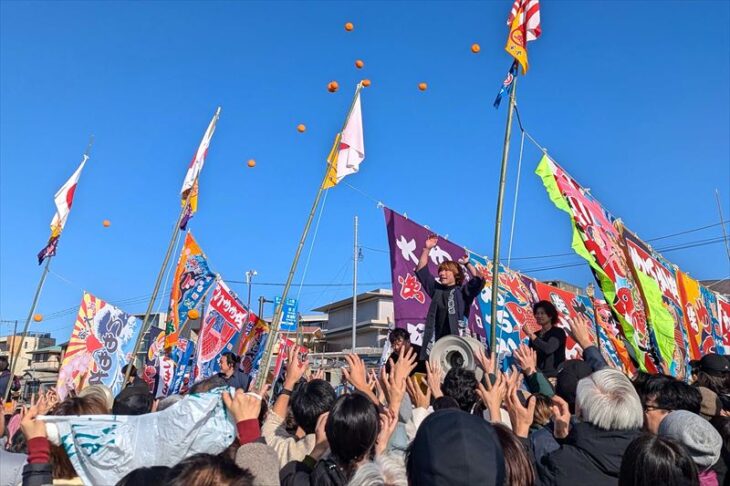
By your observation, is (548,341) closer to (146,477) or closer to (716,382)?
(716,382)

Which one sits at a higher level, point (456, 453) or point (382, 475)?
point (456, 453)

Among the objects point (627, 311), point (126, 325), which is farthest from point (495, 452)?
point (126, 325)

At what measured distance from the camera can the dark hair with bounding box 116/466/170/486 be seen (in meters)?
2.10

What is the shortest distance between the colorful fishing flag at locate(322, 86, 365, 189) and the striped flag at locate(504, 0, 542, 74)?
3.25 meters

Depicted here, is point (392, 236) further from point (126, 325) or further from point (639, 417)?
point (126, 325)

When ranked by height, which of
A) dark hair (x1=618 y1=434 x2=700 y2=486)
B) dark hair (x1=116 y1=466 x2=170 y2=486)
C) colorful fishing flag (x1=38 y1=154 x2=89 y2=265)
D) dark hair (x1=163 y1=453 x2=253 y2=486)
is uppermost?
colorful fishing flag (x1=38 y1=154 x2=89 y2=265)

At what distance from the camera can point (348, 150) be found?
9672mm

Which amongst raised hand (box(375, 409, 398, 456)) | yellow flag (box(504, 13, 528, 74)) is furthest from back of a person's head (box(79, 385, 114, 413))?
yellow flag (box(504, 13, 528, 74))

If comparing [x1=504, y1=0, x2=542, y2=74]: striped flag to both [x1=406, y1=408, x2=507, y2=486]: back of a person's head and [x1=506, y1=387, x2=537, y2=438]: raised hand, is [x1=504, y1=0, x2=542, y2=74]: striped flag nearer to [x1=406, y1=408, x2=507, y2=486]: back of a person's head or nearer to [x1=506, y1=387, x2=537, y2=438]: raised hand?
[x1=506, y1=387, x2=537, y2=438]: raised hand

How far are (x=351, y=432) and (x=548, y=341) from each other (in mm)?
4036

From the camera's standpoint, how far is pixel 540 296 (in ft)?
42.0

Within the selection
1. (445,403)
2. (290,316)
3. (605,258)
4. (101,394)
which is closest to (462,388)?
(445,403)

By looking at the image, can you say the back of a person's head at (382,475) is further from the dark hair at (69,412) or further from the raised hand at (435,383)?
the raised hand at (435,383)

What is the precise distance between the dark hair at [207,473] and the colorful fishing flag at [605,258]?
586 centimetres
